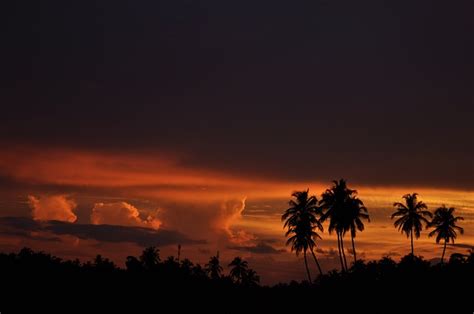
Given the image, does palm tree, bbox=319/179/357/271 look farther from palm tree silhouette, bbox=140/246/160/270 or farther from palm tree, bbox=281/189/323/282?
palm tree silhouette, bbox=140/246/160/270

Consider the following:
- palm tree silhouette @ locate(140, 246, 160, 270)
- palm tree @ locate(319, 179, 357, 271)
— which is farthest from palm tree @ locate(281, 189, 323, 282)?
palm tree silhouette @ locate(140, 246, 160, 270)

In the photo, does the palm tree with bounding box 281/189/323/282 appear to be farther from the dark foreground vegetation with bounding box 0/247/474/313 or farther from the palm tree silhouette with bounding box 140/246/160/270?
the palm tree silhouette with bounding box 140/246/160/270

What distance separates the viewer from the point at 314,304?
5959cm

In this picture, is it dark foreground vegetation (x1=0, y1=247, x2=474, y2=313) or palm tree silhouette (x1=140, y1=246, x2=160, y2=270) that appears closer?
dark foreground vegetation (x1=0, y1=247, x2=474, y2=313)

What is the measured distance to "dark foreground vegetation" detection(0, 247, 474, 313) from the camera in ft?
172

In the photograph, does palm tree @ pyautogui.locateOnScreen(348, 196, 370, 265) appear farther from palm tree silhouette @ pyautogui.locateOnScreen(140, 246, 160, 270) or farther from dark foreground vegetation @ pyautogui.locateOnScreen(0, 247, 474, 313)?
palm tree silhouette @ pyautogui.locateOnScreen(140, 246, 160, 270)

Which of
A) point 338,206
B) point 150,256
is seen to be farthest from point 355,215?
point 150,256

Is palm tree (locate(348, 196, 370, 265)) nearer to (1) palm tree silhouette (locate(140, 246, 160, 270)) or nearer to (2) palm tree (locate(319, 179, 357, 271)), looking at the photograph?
(2) palm tree (locate(319, 179, 357, 271))

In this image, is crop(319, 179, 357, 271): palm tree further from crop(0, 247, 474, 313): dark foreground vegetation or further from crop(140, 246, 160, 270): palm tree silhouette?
crop(140, 246, 160, 270): palm tree silhouette

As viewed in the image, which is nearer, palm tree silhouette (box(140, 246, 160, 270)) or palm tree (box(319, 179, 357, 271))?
palm tree (box(319, 179, 357, 271))

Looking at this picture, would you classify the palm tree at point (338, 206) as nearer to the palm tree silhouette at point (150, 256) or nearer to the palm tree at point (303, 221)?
the palm tree at point (303, 221)

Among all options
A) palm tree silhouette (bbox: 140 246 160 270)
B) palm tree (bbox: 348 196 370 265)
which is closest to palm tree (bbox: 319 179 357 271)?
palm tree (bbox: 348 196 370 265)

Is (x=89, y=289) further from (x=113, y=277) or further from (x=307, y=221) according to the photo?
(x=307, y=221)

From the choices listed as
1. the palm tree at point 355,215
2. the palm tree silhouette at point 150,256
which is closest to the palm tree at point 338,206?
the palm tree at point 355,215
